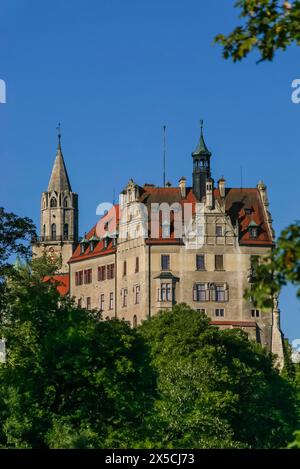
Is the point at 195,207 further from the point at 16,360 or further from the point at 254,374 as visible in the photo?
the point at 16,360

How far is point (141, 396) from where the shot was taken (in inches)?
3027

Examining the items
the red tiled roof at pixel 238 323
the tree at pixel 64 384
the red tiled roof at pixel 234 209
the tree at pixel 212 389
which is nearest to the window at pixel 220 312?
the red tiled roof at pixel 238 323

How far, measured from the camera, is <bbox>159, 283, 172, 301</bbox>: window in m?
189

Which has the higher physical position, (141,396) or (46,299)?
(46,299)

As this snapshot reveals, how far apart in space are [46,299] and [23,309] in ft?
4.43

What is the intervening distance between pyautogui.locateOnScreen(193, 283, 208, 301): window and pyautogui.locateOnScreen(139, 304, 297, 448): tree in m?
35.4

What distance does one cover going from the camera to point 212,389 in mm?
110250

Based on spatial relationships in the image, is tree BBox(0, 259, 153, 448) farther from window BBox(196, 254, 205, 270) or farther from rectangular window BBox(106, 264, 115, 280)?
rectangular window BBox(106, 264, 115, 280)

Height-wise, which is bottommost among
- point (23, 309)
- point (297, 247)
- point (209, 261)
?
point (297, 247)

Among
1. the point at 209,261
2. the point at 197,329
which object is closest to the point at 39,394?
the point at 197,329

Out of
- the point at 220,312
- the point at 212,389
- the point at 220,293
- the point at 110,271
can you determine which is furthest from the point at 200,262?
the point at 212,389

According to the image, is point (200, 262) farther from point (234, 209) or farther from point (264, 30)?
point (264, 30)

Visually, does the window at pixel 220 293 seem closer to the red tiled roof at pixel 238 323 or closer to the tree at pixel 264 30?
the red tiled roof at pixel 238 323
